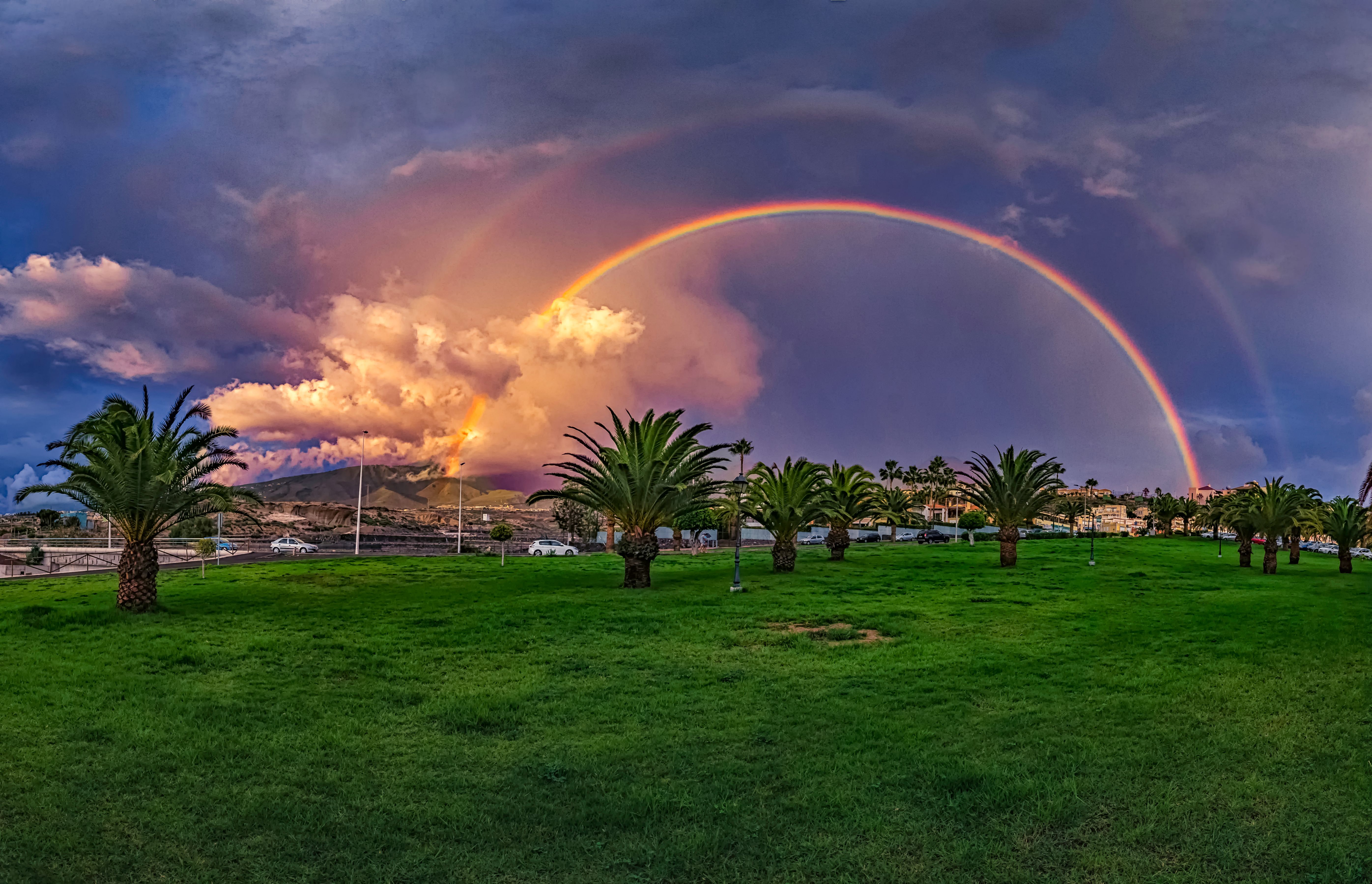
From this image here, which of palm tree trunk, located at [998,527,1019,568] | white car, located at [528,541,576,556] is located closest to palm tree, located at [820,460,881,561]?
palm tree trunk, located at [998,527,1019,568]

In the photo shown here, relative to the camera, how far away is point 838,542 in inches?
1890

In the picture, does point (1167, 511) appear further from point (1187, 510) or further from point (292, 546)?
point (292, 546)

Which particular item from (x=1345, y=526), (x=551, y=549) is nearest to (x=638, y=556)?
(x=551, y=549)

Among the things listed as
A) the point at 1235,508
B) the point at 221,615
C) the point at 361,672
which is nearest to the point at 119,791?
the point at 361,672

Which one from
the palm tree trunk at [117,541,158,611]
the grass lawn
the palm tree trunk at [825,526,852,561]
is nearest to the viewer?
the grass lawn

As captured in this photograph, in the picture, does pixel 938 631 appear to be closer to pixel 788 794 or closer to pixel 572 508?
pixel 788 794

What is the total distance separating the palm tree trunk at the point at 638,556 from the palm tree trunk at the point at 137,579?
15.6 m

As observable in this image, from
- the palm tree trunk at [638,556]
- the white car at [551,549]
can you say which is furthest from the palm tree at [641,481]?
the white car at [551,549]

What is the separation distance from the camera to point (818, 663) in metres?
19.3

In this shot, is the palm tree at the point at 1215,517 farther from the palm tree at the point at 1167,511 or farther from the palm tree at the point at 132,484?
the palm tree at the point at 132,484

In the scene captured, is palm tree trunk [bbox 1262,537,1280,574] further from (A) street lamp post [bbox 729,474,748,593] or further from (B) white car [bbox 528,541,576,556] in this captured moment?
(B) white car [bbox 528,541,576,556]

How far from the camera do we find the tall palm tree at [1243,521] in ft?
175

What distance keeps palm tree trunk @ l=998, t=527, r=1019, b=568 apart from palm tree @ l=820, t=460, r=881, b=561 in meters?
7.40

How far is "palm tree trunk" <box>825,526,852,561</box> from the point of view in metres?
48.0
